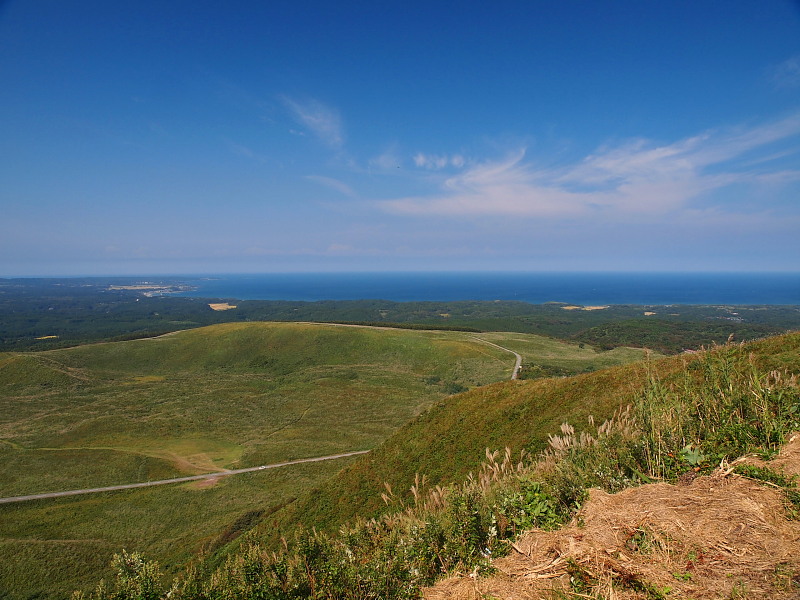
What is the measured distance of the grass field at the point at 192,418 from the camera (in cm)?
2738

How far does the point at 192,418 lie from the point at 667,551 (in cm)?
6606

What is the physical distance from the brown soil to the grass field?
1917 centimetres

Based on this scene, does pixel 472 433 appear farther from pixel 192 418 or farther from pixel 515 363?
pixel 515 363

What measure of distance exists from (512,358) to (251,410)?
55503 mm

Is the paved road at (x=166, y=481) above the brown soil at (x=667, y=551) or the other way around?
the other way around

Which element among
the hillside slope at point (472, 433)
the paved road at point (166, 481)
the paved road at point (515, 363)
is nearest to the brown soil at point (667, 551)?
the hillside slope at point (472, 433)

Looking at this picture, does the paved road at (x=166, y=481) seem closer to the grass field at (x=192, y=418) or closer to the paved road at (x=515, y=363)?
the grass field at (x=192, y=418)

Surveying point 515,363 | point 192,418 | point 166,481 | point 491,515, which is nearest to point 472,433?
point 491,515

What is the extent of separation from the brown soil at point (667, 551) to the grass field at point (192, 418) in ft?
62.9

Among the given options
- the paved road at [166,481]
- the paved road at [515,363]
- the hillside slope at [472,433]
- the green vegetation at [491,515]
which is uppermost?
the green vegetation at [491,515]

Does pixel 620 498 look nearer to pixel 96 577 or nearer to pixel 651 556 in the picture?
pixel 651 556

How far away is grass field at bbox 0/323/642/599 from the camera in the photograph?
27.4 meters

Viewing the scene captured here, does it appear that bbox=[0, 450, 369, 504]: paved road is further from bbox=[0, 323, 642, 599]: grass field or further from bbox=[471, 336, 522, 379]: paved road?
bbox=[471, 336, 522, 379]: paved road

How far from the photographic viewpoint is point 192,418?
56844mm
